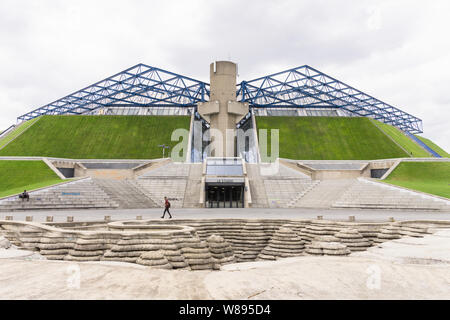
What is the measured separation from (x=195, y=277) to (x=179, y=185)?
1398 inches

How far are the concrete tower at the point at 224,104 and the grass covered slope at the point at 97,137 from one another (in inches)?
363

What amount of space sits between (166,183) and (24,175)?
1721cm

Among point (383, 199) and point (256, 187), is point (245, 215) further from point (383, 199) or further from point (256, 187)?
point (256, 187)

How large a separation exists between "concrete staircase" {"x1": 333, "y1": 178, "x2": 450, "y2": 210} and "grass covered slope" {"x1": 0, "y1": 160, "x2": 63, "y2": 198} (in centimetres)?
3203

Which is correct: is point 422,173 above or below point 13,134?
below

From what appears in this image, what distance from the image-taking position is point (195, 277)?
724cm

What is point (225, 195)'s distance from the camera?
137 ft

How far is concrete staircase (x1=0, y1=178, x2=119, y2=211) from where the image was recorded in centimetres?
3088

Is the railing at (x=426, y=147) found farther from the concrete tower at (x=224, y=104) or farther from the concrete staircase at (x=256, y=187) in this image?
the concrete staircase at (x=256, y=187)

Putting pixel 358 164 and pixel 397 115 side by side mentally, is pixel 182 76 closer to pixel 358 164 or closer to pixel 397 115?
pixel 358 164

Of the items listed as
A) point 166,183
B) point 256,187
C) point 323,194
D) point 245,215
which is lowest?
point 245,215

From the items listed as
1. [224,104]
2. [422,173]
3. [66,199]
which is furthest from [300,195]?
[224,104]

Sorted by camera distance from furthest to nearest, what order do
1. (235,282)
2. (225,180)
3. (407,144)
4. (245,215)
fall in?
(407,144)
(225,180)
(245,215)
(235,282)

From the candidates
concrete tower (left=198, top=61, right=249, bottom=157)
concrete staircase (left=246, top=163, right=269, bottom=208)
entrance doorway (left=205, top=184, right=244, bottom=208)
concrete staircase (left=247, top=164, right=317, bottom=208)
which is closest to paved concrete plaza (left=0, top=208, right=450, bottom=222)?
concrete staircase (left=246, top=163, right=269, bottom=208)
